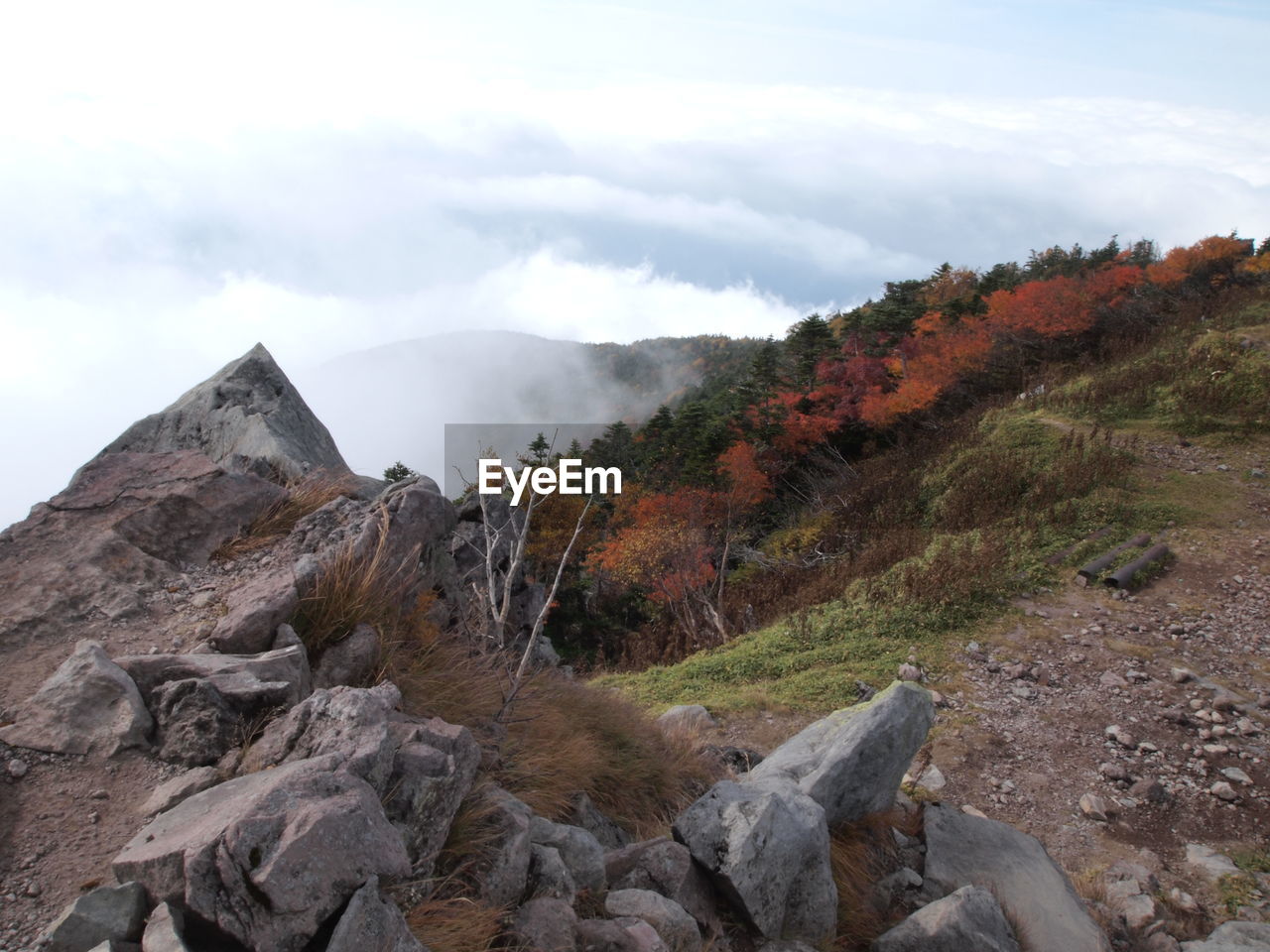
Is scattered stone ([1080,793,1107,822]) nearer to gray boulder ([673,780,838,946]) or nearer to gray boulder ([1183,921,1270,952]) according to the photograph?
gray boulder ([1183,921,1270,952])

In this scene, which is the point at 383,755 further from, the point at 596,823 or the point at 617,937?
the point at 596,823

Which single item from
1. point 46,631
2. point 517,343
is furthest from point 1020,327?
point 517,343

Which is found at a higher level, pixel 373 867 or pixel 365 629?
pixel 365 629

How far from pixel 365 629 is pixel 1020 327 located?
26128mm

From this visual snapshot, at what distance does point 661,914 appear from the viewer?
11.6 feet

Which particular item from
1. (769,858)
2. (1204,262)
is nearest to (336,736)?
(769,858)

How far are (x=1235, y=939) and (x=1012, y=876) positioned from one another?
1.54 metres

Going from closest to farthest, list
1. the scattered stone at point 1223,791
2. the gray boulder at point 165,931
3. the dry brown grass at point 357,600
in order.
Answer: the gray boulder at point 165,931, the dry brown grass at point 357,600, the scattered stone at point 1223,791

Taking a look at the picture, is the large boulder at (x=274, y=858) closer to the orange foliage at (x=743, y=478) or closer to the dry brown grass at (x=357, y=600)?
the dry brown grass at (x=357, y=600)

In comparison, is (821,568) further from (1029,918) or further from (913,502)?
(1029,918)

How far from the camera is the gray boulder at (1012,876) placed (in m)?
4.80

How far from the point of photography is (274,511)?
18.2ft

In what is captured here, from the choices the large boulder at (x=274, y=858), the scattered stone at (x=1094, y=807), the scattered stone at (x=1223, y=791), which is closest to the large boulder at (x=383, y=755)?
the large boulder at (x=274, y=858)

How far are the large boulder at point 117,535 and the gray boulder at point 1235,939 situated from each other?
22.9 ft
